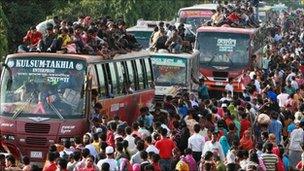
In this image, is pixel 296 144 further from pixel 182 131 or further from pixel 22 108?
pixel 22 108

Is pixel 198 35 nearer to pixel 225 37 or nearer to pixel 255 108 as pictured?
pixel 225 37

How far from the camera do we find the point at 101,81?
23109 millimetres

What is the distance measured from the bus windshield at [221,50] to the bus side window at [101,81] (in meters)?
13.6

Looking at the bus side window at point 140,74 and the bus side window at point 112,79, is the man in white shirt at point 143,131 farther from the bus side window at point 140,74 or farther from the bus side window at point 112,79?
the bus side window at point 140,74

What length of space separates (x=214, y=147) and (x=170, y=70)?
42.7 ft

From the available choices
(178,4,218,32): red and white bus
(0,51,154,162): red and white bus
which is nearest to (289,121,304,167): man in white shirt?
(0,51,154,162): red and white bus

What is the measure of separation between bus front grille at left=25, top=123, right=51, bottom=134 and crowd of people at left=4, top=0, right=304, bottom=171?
36.3 inches

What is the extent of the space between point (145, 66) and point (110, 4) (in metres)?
27.8

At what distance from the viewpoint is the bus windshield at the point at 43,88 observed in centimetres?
2142

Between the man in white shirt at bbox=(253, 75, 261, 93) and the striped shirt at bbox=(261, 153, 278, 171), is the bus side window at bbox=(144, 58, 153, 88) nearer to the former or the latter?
the man in white shirt at bbox=(253, 75, 261, 93)

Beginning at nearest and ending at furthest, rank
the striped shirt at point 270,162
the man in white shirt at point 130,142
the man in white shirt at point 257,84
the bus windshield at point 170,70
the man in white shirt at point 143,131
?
1. the striped shirt at point 270,162
2. the man in white shirt at point 130,142
3. the man in white shirt at point 143,131
4. the man in white shirt at point 257,84
5. the bus windshield at point 170,70

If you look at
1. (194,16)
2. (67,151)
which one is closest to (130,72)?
(67,151)

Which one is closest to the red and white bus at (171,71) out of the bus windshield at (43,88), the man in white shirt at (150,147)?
the bus windshield at (43,88)

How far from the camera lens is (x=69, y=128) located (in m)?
21.3
